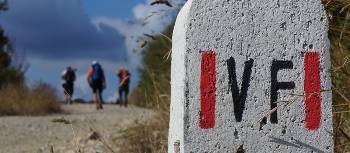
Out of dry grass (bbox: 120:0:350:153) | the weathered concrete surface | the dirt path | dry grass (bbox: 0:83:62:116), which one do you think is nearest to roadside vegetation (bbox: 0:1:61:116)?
dry grass (bbox: 0:83:62:116)

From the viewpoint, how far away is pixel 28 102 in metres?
17.1

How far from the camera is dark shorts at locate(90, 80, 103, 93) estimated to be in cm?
1758

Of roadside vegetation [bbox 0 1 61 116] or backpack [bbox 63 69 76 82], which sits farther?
backpack [bbox 63 69 76 82]

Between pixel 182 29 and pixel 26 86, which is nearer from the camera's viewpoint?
pixel 182 29

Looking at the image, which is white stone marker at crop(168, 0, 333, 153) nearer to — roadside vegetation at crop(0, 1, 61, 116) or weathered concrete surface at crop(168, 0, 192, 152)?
weathered concrete surface at crop(168, 0, 192, 152)

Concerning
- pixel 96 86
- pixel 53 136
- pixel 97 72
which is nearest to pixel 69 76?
pixel 97 72

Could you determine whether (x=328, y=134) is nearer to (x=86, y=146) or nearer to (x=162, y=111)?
(x=162, y=111)

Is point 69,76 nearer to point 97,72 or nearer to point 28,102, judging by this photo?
point 97,72

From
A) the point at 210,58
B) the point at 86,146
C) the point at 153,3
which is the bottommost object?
the point at 86,146

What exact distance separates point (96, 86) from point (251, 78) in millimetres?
14906

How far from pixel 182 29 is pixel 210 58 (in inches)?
6.0

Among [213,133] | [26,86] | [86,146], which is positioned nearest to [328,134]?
[213,133]

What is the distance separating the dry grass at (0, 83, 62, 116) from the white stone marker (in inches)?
542

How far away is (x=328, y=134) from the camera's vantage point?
3.07 m
